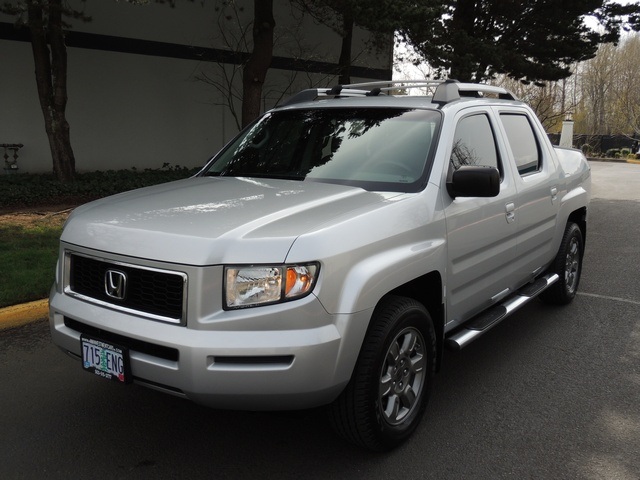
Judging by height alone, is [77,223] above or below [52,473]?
above

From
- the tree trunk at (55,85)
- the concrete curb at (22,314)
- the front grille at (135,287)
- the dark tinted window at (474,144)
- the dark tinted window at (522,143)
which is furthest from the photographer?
the tree trunk at (55,85)

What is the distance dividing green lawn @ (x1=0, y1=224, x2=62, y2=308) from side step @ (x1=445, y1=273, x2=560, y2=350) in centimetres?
366

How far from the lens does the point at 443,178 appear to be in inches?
142

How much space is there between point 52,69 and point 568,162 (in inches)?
360

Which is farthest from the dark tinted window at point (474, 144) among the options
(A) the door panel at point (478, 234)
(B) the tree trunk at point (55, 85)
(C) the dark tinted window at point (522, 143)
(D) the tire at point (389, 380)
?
(B) the tree trunk at point (55, 85)

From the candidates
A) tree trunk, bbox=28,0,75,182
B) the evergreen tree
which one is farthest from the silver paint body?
the evergreen tree

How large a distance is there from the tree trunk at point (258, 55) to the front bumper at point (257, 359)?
404 inches

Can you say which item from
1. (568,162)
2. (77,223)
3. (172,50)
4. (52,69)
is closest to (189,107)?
(172,50)

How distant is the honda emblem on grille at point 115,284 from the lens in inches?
113

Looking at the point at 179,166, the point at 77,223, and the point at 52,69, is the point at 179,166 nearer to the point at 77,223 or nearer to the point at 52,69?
the point at 52,69

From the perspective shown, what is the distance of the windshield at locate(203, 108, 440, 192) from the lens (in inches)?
146

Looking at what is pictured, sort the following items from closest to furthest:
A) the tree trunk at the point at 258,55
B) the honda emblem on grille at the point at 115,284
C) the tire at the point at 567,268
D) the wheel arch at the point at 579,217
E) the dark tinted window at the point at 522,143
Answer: the honda emblem on grille at the point at 115,284, the dark tinted window at the point at 522,143, the tire at the point at 567,268, the wheel arch at the point at 579,217, the tree trunk at the point at 258,55

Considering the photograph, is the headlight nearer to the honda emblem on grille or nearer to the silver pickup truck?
the silver pickup truck

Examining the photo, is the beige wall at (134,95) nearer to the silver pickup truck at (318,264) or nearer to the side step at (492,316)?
the silver pickup truck at (318,264)
